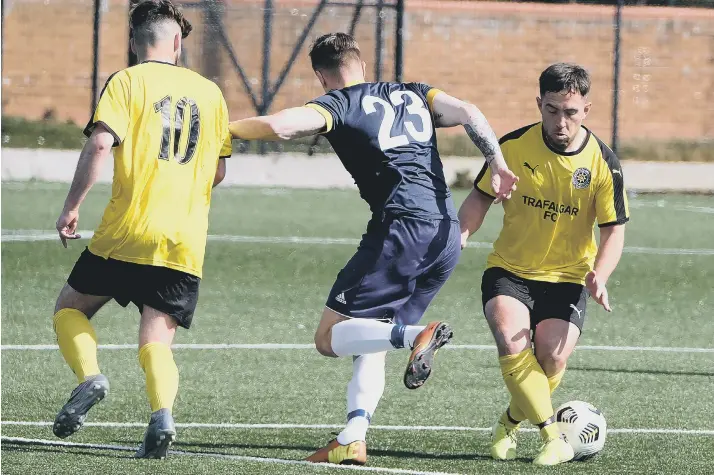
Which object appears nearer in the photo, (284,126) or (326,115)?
(284,126)

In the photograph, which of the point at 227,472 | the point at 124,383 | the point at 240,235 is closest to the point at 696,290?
the point at 240,235

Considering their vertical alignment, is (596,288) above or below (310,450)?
above

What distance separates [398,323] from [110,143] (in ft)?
4.91

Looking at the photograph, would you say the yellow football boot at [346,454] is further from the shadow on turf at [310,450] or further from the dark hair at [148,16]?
the dark hair at [148,16]

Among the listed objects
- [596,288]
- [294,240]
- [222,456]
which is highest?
[596,288]

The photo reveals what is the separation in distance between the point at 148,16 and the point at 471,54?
21628 mm

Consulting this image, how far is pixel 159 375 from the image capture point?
600 centimetres

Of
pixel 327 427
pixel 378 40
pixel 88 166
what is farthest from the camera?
pixel 378 40

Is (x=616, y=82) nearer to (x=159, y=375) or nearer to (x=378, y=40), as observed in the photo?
(x=378, y=40)

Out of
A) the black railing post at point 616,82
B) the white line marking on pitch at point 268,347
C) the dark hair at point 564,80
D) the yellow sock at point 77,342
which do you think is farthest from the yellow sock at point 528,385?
the black railing post at point 616,82

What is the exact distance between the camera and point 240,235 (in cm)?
1631

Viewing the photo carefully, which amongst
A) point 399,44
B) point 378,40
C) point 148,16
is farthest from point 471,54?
point 148,16

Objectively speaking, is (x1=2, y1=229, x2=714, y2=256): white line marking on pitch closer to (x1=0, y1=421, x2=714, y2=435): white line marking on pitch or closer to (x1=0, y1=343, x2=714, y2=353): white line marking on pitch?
(x1=0, y1=343, x2=714, y2=353): white line marking on pitch

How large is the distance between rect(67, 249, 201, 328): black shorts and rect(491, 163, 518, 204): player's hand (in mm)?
1313
